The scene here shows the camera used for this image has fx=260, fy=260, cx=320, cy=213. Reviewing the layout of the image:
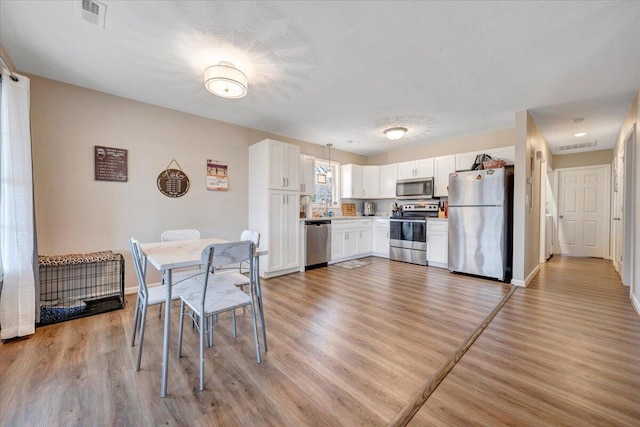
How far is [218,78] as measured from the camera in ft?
7.66

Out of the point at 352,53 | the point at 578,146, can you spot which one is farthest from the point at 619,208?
the point at 352,53

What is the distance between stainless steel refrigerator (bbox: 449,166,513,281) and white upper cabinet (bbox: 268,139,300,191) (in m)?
2.61

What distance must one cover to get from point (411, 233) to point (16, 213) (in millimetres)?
5153

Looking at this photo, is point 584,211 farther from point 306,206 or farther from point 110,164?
point 110,164

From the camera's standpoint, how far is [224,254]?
5.46ft

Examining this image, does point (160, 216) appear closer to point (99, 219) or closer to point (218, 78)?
point (99, 219)

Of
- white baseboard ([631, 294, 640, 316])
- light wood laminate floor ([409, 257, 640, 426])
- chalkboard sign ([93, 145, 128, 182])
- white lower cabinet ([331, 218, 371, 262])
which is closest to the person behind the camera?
light wood laminate floor ([409, 257, 640, 426])

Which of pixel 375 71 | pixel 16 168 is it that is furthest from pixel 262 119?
pixel 16 168

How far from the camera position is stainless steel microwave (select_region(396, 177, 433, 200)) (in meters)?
5.05

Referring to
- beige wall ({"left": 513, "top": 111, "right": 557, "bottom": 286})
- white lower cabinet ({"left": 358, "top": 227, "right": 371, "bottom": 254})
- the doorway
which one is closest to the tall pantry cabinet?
white lower cabinet ({"left": 358, "top": 227, "right": 371, "bottom": 254})

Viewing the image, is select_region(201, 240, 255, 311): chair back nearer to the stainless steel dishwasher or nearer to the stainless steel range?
the stainless steel dishwasher

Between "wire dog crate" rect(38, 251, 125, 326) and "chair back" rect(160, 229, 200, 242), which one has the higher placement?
"chair back" rect(160, 229, 200, 242)

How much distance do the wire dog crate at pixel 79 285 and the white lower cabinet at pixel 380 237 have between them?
4.45 m

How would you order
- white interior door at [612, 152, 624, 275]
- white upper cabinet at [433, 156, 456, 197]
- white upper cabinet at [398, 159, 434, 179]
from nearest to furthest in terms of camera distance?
white interior door at [612, 152, 624, 275] → white upper cabinet at [433, 156, 456, 197] → white upper cabinet at [398, 159, 434, 179]
